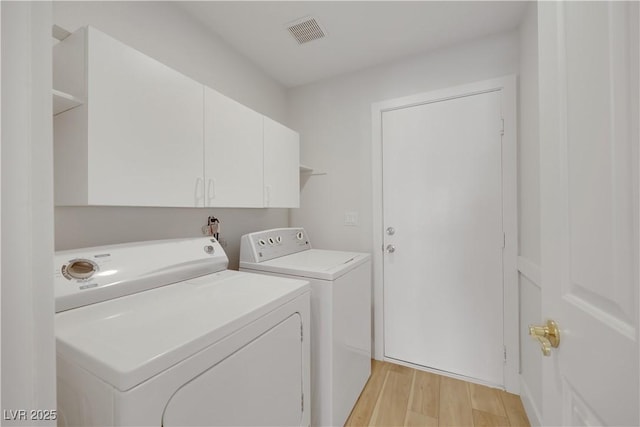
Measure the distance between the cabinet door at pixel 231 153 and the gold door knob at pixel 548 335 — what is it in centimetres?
142

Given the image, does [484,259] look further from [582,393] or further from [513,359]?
[582,393]

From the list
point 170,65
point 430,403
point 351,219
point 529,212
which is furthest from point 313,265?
point 170,65

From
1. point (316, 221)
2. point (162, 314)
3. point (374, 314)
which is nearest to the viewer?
point (162, 314)

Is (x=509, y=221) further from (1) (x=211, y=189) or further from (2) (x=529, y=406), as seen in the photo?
(1) (x=211, y=189)

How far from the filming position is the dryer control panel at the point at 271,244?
1687 millimetres

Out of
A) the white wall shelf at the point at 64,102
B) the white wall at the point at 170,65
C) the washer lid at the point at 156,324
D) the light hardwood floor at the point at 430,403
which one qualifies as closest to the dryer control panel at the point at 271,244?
the white wall at the point at 170,65

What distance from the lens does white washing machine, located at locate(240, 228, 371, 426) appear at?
1420mm

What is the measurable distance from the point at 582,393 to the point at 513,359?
1.64m

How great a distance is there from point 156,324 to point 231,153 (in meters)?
1.00

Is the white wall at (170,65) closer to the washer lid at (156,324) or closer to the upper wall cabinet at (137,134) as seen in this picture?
the upper wall cabinet at (137,134)

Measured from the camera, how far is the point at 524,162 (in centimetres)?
169

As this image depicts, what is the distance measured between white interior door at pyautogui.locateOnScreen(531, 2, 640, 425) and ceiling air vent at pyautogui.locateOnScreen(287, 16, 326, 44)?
56.2 inches

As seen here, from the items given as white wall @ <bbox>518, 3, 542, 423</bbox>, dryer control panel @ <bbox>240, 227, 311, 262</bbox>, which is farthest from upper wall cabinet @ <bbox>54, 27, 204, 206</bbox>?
white wall @ <bbox>518, 3, 542, 423</bbox>

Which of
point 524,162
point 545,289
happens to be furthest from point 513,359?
point 545,289
